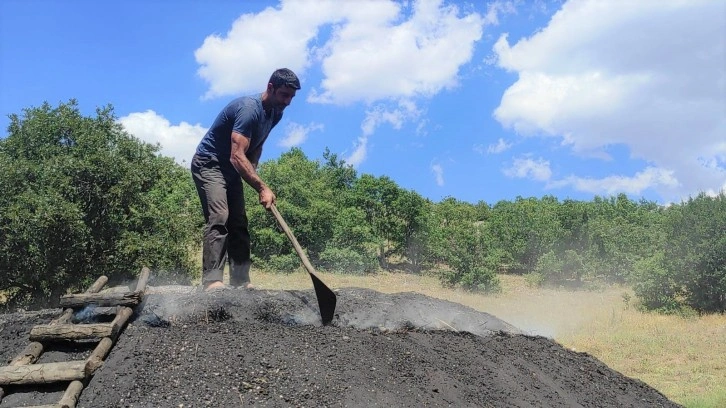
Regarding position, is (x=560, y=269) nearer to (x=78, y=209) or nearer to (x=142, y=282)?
(x=78, y=209)

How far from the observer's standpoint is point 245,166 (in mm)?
5062

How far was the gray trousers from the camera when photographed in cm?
534

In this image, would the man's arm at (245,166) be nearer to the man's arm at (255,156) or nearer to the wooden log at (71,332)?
the man's arm at (255,156)

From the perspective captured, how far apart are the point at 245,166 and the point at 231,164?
627 millimetres

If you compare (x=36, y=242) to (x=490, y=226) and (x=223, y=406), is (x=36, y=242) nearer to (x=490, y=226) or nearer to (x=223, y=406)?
(x=223, y=406)

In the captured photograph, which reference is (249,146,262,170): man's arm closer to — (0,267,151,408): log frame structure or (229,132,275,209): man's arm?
(229,132,275,209): man's arm

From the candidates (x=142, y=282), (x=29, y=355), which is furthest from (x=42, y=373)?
(x=142, y=282)

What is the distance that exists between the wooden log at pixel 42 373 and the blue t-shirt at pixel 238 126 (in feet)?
7.81

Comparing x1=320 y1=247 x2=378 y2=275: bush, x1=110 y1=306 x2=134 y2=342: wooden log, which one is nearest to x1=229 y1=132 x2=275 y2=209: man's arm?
x1=110 y1=306 x2=134 y2=342: wooden log

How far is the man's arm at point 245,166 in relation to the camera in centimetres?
506

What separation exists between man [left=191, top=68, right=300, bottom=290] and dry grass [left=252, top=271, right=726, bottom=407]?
141 cm

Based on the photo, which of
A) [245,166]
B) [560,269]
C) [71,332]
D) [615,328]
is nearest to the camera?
[71,332]

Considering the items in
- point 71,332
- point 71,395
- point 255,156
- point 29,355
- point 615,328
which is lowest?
point 615,328

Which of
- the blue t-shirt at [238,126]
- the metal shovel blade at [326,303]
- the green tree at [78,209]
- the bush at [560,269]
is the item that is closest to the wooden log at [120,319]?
the metal shovel blade at [326,303]
